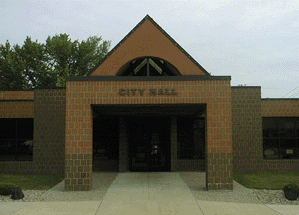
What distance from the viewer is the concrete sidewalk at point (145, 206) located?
9.80 m

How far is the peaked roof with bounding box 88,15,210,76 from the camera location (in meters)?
15.1

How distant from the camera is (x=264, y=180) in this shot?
15781 millimetres

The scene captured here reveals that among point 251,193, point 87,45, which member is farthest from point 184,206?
point 87,45

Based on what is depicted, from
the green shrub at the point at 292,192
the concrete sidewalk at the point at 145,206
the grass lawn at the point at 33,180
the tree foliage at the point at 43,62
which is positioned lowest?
the grass lawn at the point at 33,180

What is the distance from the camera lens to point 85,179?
43.0 ft

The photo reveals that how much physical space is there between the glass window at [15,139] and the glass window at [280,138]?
14346mm

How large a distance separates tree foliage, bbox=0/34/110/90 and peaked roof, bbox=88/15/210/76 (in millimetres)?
22666

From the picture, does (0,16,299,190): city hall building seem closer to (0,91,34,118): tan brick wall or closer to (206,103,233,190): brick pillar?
(0,91,34,118): tan brick wall

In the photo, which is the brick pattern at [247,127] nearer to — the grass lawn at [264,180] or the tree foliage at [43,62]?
the grass lawn at [264,180]

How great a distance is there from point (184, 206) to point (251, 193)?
360cm

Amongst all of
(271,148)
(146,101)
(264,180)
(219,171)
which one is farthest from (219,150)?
(271,148)

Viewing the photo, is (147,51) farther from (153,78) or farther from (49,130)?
(49,130)

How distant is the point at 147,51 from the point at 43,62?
2762 centimetres

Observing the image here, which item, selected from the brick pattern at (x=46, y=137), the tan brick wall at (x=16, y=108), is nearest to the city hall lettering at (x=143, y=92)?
the brick pattern at (x=46, y=137)
